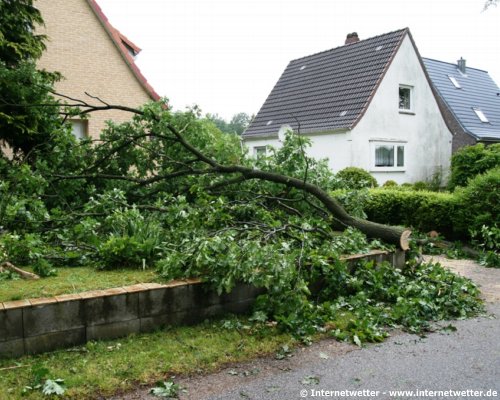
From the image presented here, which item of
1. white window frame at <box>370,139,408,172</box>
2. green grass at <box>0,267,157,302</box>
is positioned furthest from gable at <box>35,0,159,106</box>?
green grass at <box>0,267,157,302</box>

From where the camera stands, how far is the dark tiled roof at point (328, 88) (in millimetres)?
19516

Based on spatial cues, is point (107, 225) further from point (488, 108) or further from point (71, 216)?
point (488, 108)

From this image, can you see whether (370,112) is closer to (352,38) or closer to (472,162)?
(472,162)

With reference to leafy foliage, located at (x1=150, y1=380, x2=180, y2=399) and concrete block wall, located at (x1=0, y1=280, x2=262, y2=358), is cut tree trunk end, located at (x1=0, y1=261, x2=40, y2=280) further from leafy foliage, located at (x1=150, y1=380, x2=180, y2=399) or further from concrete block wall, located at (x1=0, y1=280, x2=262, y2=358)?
leafy foliage, located at (x1=150, y1=380, x2=180, y2=399)

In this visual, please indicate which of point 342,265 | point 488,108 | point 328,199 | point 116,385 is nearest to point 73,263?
point 116,385

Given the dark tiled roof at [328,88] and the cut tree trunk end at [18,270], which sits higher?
the dark tiled roof at [328,88]

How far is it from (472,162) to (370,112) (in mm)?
6105

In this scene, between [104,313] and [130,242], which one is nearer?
[104,313]

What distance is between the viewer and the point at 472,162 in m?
13.8

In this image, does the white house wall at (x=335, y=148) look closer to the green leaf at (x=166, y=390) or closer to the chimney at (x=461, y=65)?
the chimney at (x=461, y=65)

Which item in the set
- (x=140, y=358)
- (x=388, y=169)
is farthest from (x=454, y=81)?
(x=140, y=358)

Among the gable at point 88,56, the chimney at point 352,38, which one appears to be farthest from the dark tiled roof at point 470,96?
the gable at point 88,56

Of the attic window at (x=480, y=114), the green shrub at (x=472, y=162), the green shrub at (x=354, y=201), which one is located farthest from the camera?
the attic window at (x=480, y=114)

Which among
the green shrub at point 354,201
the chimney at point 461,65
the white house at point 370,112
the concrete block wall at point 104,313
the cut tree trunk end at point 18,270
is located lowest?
the concrete block wall at point 104,313
